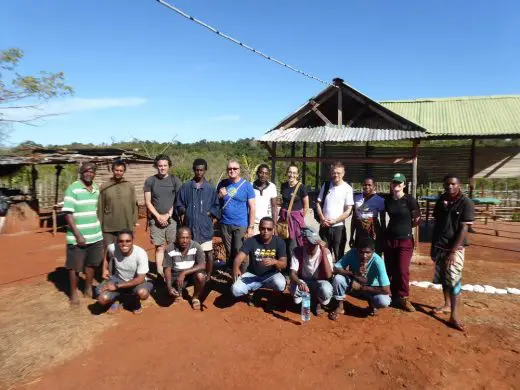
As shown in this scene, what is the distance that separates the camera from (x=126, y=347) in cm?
366

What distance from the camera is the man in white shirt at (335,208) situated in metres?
5.00

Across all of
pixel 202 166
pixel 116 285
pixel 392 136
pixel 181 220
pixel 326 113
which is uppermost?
pixel 326 113

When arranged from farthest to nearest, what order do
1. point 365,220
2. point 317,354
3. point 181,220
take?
point 181,220, point 365,220, point 317,354

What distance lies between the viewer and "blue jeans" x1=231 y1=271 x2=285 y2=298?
4.50 meters

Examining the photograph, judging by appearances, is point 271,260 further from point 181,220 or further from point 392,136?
point 392,136

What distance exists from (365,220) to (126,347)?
3.19 meters

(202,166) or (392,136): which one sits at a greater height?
(392,136)

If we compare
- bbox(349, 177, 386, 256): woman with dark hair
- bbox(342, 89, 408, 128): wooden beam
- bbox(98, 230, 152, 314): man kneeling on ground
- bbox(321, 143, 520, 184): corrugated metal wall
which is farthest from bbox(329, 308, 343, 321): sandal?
bbox(321, 143, 520, 184): corrugated metal wall

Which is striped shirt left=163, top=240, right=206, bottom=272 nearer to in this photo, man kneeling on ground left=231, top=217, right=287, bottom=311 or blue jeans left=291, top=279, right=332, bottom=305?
man kneeling on ground left=231, top=217, right=287, bottom=311

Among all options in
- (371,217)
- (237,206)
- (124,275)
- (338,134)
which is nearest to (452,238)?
(371,217)

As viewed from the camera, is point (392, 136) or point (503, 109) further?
point (503, 109)

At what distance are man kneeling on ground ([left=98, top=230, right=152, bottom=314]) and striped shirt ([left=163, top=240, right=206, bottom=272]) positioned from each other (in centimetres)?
29

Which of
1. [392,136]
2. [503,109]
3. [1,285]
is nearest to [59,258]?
[1,285]

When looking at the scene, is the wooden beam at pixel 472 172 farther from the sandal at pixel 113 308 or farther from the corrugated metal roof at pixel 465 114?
the sandal at pixel 113 308
